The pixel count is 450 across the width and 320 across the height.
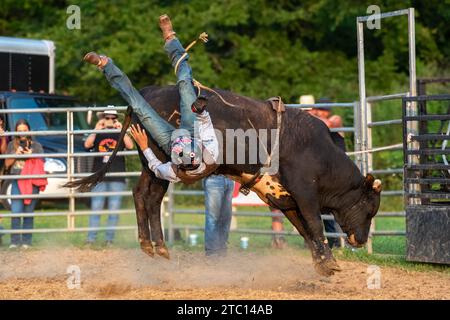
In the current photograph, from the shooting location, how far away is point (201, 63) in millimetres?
22688

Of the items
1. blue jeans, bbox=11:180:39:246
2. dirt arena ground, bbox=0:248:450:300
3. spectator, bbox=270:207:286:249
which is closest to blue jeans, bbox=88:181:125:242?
blue jeans, bbox=11:180:39:246

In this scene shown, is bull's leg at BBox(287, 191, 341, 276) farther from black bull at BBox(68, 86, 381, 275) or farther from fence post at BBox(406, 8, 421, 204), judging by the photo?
fence post at BBox(406, 8, 421, 204)

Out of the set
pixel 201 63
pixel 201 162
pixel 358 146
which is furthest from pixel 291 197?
pixel 201 63

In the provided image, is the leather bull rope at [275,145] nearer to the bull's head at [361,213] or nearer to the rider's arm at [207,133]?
the rider's arm at [207,133]

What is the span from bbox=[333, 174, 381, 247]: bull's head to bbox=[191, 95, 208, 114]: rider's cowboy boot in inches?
69.3

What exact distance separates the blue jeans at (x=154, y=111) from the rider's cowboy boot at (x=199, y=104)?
0.20 m

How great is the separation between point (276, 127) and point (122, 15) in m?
14.5

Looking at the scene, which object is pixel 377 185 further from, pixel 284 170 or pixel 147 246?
pixel 147 246

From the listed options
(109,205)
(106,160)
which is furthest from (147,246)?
(109,205)

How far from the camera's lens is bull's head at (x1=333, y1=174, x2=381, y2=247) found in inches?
351

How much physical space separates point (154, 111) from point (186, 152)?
0.54 m

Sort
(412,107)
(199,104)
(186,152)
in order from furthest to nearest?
1. (412,107)
2. (186,152)
3. (199,104)

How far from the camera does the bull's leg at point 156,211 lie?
28.1 feet

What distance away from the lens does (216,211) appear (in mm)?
10664
